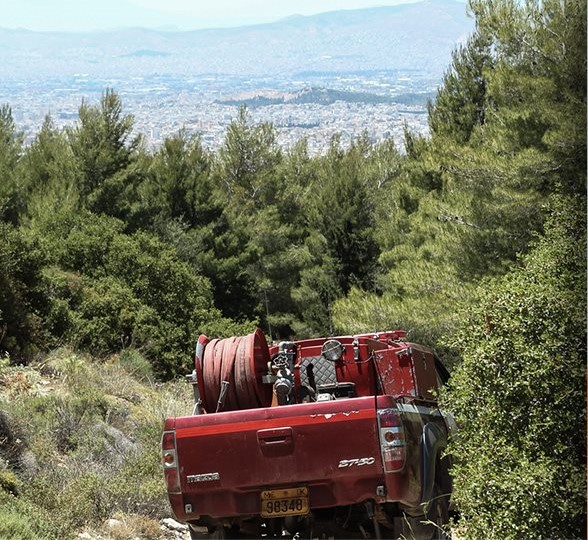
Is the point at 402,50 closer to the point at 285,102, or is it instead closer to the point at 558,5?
the point at 285,102

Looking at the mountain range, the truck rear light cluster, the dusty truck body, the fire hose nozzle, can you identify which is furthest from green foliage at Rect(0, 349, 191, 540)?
the mountain range

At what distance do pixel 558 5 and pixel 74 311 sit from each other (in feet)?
40.4

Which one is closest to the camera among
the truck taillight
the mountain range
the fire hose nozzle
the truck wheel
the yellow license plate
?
the truck taillight

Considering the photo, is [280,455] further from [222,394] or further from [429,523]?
[429,523]

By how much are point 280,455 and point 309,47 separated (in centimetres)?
17131

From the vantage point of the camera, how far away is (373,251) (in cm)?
4456

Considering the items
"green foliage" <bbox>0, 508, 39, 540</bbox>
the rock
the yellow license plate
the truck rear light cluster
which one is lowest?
the rock

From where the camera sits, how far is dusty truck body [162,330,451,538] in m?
7.73

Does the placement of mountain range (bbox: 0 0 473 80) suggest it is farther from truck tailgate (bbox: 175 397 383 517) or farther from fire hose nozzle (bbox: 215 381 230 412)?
truck tailgate (bbox: 175 397 383 517)

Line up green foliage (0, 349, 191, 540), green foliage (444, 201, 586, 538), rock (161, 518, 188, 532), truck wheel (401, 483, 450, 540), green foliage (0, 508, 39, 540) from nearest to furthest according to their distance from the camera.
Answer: green foliage (444, 201, 586, 538) < green foliage (0, 508, 39, 540) < truck wheel (401, 483, 450, 540) < green foliage (0, 349, 191, 540) < rock (161, 518, 188, 532)

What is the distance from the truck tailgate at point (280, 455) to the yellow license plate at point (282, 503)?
29mm

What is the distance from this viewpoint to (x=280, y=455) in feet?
25.6

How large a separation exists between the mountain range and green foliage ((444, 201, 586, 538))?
58014 mm

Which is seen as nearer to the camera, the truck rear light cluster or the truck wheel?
the truck rear light cluster
